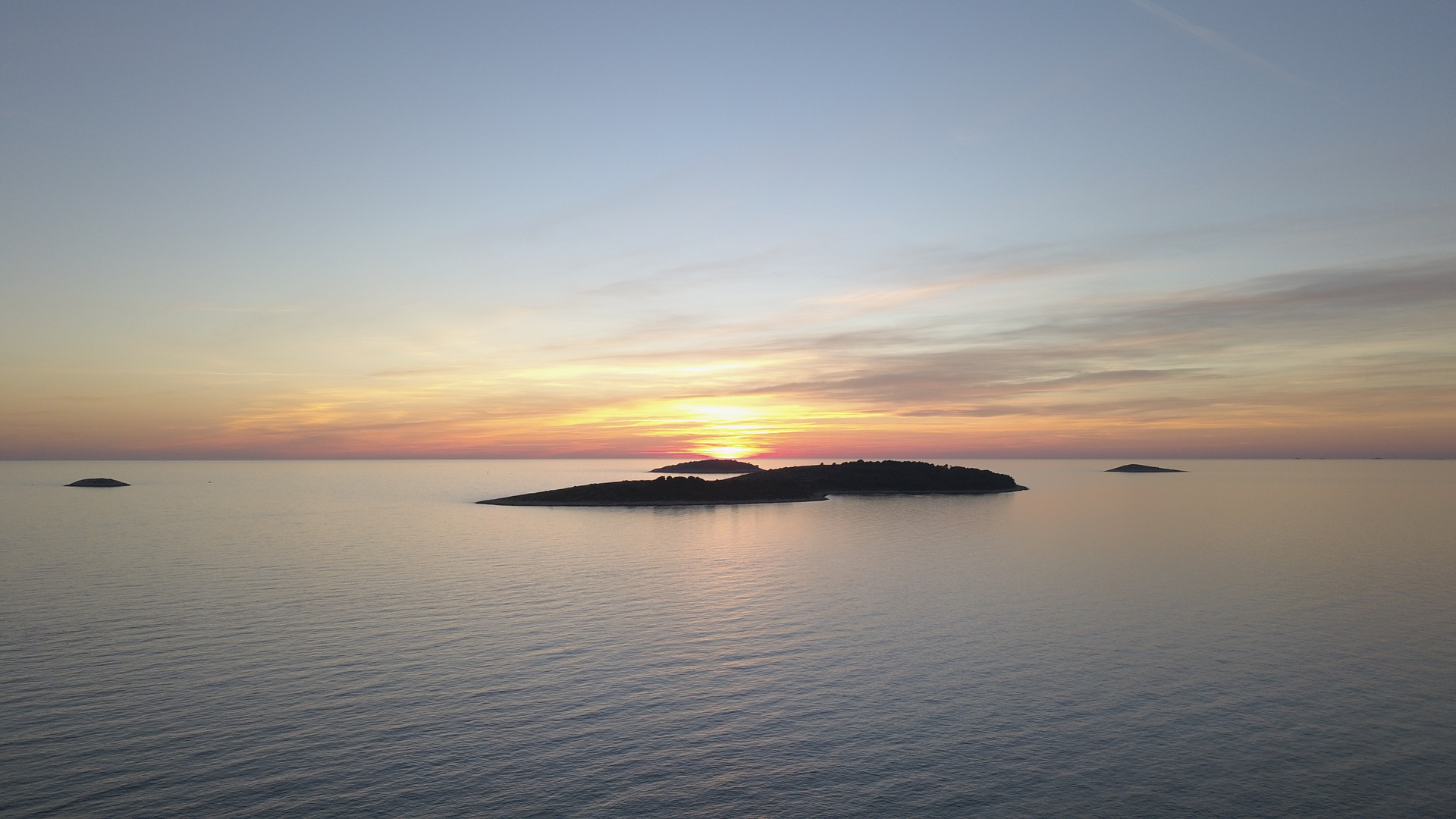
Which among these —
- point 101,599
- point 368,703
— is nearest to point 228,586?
point 101,599

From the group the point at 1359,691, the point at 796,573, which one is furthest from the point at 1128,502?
the point at 1359,691

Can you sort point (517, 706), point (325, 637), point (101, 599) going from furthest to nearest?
point (101, 599), point (325, 637), point (517, 706)

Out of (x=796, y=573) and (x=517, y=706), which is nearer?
(x=517, y=706)

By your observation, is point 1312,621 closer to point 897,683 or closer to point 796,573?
point 897,683

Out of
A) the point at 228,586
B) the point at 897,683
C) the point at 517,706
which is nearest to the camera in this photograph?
the point at 517,706

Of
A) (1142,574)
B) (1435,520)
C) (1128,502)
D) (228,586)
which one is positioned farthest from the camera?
(1128,502)

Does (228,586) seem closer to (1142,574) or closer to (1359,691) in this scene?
(1359,691)
